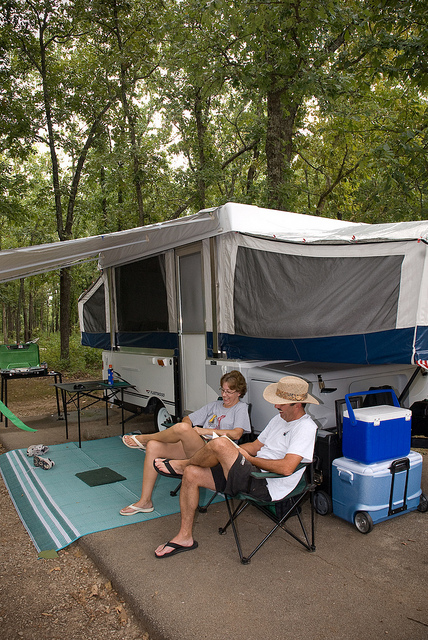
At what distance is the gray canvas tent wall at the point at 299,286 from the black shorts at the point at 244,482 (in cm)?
105

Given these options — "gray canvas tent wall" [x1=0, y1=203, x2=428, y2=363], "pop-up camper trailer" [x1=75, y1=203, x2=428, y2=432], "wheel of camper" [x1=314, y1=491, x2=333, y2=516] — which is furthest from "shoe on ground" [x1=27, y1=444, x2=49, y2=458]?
"wheel of camper" [x1=314, y1=491, x2=333, y2=516]

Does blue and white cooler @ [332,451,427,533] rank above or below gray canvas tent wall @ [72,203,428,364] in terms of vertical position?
below

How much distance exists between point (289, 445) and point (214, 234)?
2.14m

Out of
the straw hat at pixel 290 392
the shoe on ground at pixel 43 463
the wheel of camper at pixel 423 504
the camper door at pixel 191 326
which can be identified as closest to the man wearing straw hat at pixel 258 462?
the straw hat at pixel 290 392

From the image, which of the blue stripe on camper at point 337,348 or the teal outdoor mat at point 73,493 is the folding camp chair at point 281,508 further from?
the teal outdoor mat at point 73,493

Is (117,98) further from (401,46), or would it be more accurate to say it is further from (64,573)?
(64,573)

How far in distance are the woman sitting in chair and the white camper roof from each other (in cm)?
133

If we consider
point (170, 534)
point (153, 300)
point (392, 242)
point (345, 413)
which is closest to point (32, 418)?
point (153, 300)

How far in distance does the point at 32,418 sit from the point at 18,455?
211 centimetres

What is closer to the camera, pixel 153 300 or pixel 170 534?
pixel 170 534

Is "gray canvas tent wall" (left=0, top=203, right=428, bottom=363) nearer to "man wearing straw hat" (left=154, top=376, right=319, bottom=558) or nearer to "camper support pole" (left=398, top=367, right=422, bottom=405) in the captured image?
"man wearing straw hat" (left=154, top=376, right=319, bottom=558)

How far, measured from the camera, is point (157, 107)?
13.5 metres

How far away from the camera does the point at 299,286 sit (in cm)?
361

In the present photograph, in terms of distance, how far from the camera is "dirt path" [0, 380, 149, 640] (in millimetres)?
2432
